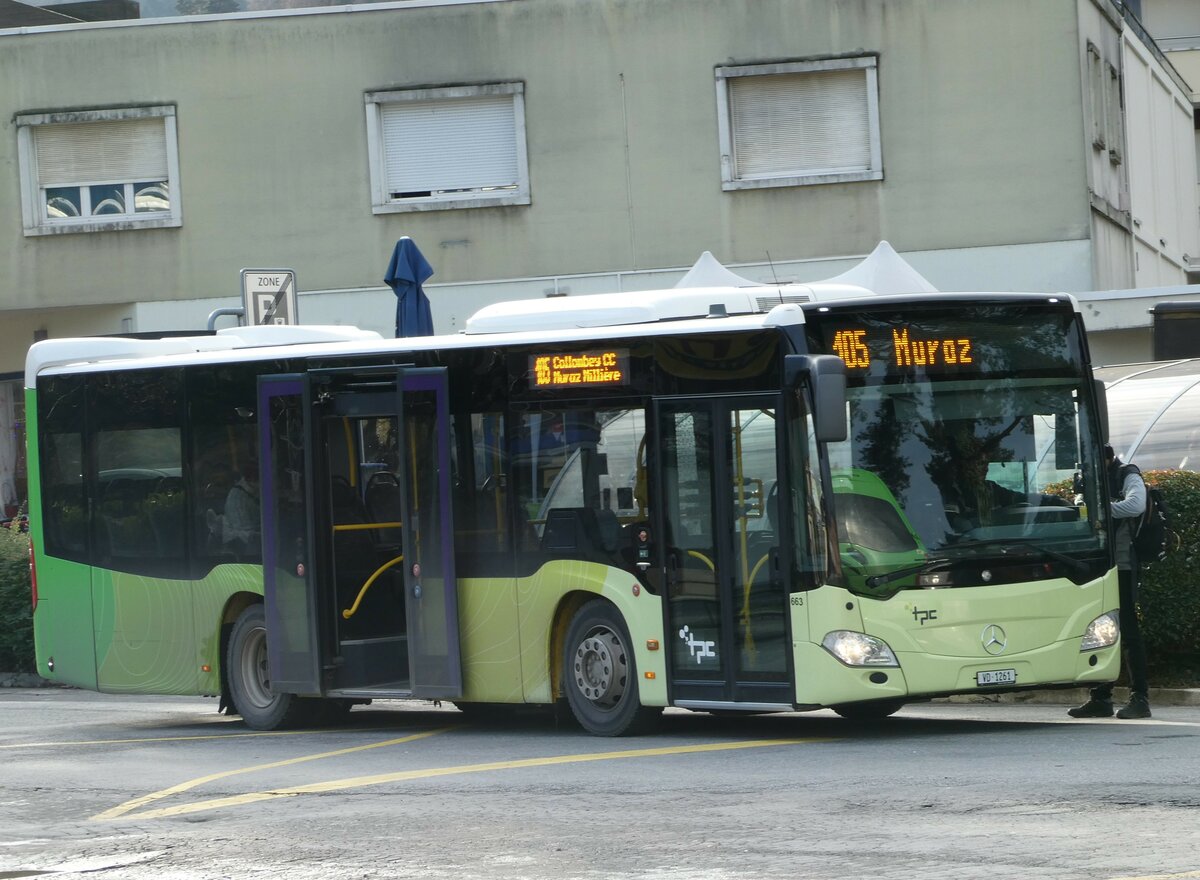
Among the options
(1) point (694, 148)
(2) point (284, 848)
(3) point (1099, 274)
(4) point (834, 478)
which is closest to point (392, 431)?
(4) point (834, 478)

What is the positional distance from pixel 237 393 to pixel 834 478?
4969 mm

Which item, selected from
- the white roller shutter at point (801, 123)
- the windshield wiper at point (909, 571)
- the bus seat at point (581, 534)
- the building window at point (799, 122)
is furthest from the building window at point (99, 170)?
the windshield wiper at point (909, 571)

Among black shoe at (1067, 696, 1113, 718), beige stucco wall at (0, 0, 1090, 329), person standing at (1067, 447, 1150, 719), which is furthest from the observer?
beige stucco wall at (0, 0, 1090, 329)

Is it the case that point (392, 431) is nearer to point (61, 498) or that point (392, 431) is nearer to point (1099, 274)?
point (61, 498)

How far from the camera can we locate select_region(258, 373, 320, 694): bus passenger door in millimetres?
14336

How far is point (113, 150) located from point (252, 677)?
48.7 feet

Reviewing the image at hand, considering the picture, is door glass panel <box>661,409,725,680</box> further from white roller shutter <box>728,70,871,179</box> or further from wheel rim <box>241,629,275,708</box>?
white roller shutter <box>728,70,871,179</box>

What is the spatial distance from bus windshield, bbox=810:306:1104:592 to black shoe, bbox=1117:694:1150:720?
4.34 ft

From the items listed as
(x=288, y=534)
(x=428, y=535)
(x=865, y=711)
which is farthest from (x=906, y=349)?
(x=288, y=534)

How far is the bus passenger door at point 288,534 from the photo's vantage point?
47.0ft

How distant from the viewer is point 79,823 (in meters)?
10.1

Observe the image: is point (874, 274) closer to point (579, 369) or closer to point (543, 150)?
point (543, 150)

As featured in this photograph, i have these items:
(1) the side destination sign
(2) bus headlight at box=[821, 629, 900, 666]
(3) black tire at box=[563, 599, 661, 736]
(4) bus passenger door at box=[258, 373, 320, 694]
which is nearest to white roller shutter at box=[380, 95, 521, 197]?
(4) bus passenger door at box=[258, 373, 320, 694]

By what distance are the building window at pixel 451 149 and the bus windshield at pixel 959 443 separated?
15.3 m
